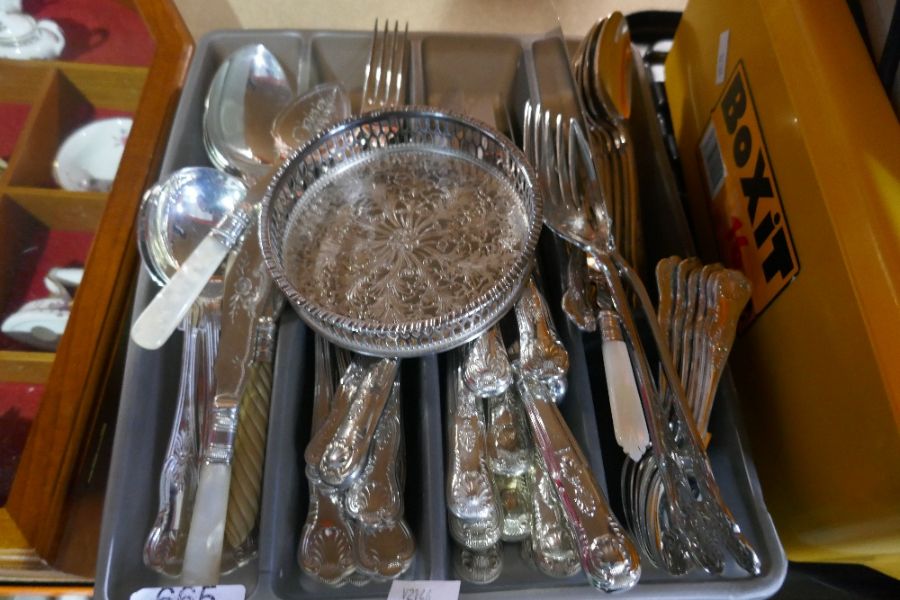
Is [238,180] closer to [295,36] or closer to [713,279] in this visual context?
[295,36]

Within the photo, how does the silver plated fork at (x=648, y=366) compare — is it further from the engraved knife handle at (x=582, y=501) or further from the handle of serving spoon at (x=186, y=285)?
the handle of serving spoon at (x=186, y=285)

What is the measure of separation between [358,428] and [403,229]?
0.61 ft

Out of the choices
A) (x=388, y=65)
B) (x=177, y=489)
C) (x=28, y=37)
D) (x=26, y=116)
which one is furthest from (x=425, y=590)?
(x=28, y=37)

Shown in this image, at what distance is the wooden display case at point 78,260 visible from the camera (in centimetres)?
48

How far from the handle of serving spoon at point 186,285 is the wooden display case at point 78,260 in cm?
10

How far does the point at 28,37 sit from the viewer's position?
0.72 m

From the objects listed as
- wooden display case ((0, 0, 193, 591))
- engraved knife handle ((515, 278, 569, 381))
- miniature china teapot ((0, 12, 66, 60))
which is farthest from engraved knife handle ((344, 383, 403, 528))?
miniature china teapot ((0, 12, 66, 60))

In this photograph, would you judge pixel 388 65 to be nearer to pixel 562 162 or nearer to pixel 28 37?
pixel 562 162

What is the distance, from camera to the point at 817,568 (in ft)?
1.78

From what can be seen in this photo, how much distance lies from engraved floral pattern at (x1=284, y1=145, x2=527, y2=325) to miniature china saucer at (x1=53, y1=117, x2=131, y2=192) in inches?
10.9

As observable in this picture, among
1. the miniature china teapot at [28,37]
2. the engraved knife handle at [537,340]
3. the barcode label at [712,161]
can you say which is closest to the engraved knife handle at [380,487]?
the engraved knife handle at [537,340]

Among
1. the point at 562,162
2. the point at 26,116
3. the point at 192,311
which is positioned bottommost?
the point at 192,311

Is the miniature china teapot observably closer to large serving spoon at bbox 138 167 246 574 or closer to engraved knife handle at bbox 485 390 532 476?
large serving spoon at bbox 138 167 246 574

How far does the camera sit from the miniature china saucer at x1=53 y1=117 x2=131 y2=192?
663mm
